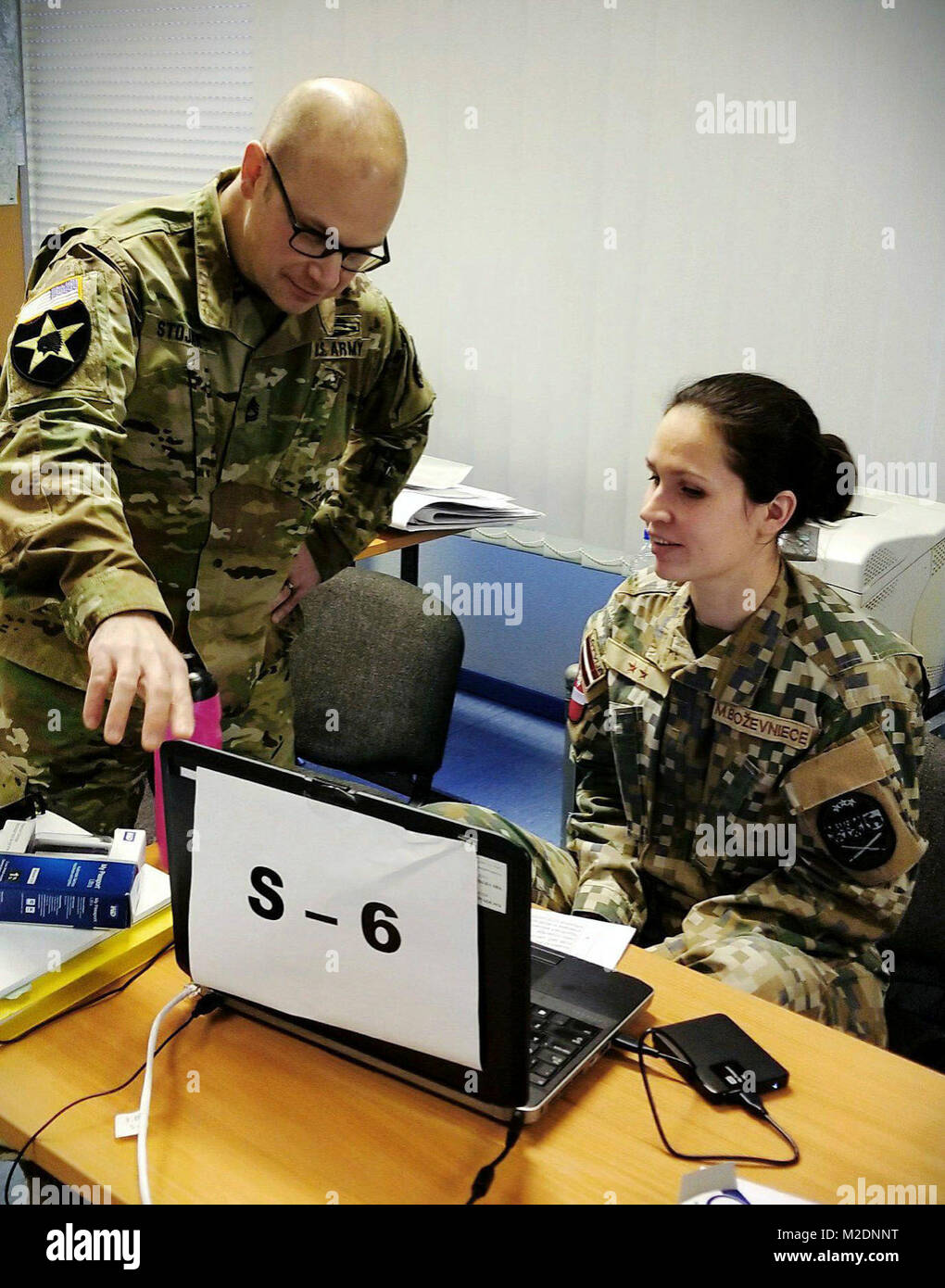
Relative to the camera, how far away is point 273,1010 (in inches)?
45.8

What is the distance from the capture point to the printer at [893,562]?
2154mm

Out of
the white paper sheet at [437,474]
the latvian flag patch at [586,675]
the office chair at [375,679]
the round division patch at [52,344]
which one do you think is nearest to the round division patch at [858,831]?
the latvian flag patch at [586,675]

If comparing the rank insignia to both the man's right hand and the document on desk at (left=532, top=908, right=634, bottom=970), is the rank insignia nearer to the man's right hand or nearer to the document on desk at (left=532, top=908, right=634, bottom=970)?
the man's right hand

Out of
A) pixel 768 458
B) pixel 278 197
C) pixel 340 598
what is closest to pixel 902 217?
pixel 768 458

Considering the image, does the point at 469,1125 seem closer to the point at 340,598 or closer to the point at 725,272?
the point at 340,598

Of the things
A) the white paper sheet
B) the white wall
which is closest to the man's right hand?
the white paper sheet

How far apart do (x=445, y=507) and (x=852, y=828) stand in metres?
1.49

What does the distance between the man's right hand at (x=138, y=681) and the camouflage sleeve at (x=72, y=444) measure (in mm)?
53

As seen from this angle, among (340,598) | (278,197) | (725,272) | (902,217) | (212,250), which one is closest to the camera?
(278,197)

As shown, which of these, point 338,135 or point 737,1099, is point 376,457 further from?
point 737,1099

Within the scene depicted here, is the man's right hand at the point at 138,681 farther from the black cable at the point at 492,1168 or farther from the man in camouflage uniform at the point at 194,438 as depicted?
the black cable at the point at 492,1168

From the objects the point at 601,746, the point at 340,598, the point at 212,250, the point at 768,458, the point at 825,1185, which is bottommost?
the point at 825,1185

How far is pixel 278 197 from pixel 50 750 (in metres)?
0.81

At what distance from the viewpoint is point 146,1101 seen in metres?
1.05
